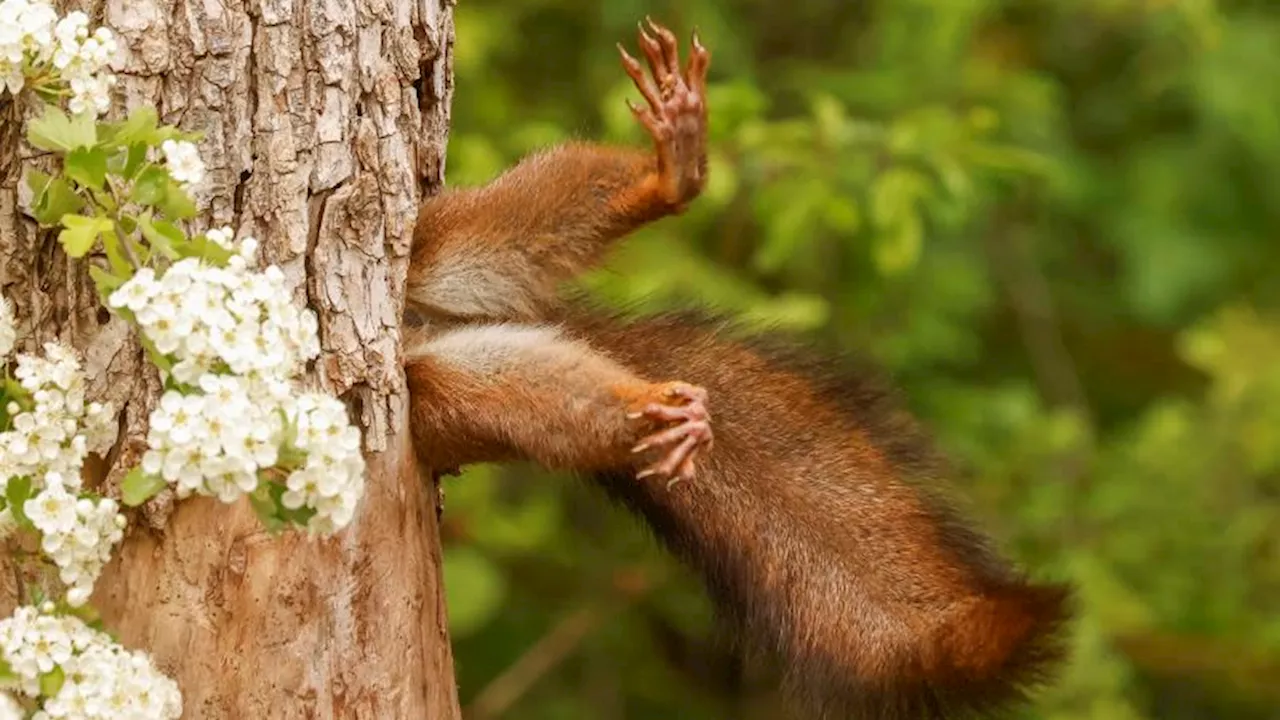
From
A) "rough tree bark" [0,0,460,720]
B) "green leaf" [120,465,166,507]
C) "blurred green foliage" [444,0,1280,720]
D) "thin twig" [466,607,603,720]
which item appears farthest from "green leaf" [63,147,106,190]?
"thin twig" [466,607,603,720]

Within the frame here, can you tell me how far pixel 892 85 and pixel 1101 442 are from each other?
4.77ft

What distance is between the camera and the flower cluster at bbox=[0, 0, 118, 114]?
2.43 m

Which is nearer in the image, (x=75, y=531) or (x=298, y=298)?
(x=75, y=531)

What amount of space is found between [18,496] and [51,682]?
22 centimetres

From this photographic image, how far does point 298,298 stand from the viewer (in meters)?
2.69

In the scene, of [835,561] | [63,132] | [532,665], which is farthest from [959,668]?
[532,665]

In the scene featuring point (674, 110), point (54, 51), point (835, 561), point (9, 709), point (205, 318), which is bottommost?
point (9, 709)

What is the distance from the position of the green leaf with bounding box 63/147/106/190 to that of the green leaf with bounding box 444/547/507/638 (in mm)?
2804

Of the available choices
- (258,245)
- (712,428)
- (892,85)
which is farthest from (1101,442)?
(258,245)

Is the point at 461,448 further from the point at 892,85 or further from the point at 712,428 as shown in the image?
the point at 892,85

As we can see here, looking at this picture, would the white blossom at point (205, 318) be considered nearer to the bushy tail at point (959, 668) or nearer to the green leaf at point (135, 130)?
the green leaf at point (135, 130)

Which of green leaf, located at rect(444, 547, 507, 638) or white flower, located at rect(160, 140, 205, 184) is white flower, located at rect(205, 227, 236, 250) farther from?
green leaf, located at rect(444, 547, 507, 638)

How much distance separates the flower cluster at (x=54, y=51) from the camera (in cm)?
243

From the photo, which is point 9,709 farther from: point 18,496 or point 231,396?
point 231,396
